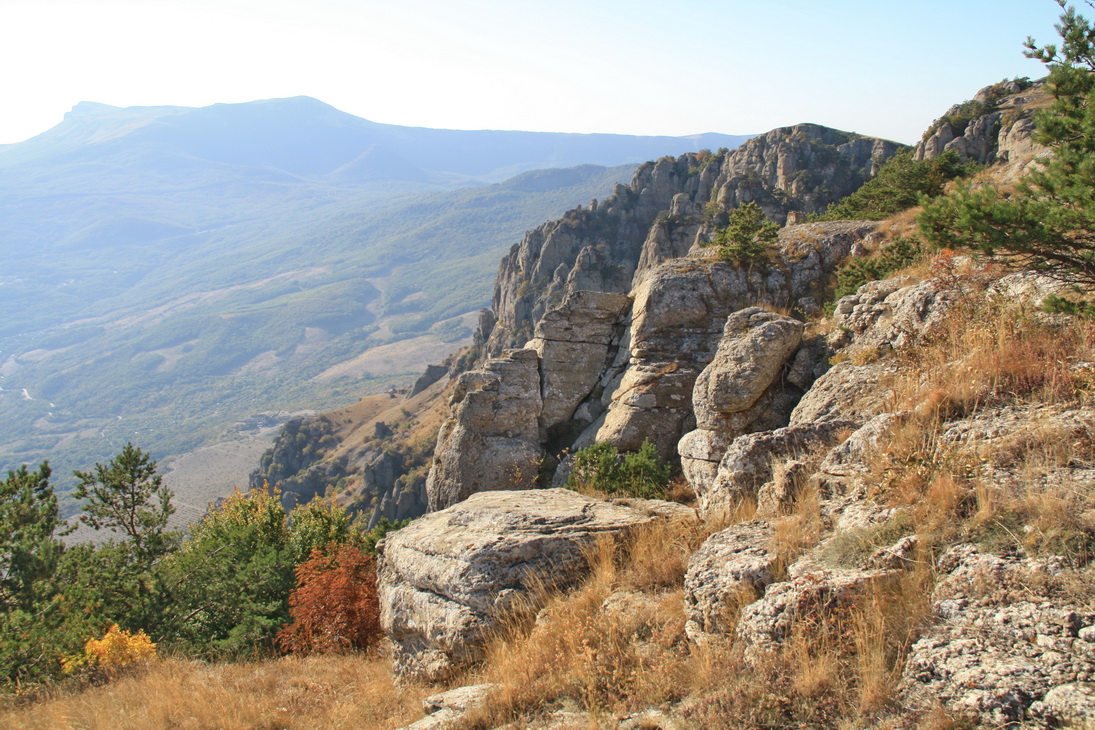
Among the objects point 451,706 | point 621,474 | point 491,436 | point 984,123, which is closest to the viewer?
point 451,706

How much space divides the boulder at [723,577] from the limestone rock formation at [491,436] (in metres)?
10.2

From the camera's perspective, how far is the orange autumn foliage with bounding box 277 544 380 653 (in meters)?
10.1

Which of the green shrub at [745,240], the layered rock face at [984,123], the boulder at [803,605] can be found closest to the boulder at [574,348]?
the green shrub at [745,240]

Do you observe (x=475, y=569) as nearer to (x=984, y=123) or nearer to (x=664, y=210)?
(x=984, y=123)

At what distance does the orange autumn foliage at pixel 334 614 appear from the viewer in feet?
33.3

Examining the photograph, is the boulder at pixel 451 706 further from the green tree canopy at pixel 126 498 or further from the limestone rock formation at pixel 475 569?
the green tree canopy at pixel 126 498

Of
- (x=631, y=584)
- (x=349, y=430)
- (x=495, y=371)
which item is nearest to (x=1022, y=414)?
(x=631, y=584)

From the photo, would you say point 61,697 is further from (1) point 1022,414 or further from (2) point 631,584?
(1) point 1022,414

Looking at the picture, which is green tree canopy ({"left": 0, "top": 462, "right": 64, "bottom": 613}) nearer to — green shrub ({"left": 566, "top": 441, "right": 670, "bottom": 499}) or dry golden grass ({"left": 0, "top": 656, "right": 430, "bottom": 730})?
dry golden grass ({"left": 0, "top": 656, "right": 430, "bottom": 730})

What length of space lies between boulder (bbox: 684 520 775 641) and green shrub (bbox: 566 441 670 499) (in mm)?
5461

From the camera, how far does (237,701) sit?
7277 millimetres

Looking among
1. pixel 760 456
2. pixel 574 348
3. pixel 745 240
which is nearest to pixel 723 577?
pixel 760 456

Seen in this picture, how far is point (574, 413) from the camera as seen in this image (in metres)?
17.3

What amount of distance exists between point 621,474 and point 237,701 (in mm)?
7277
